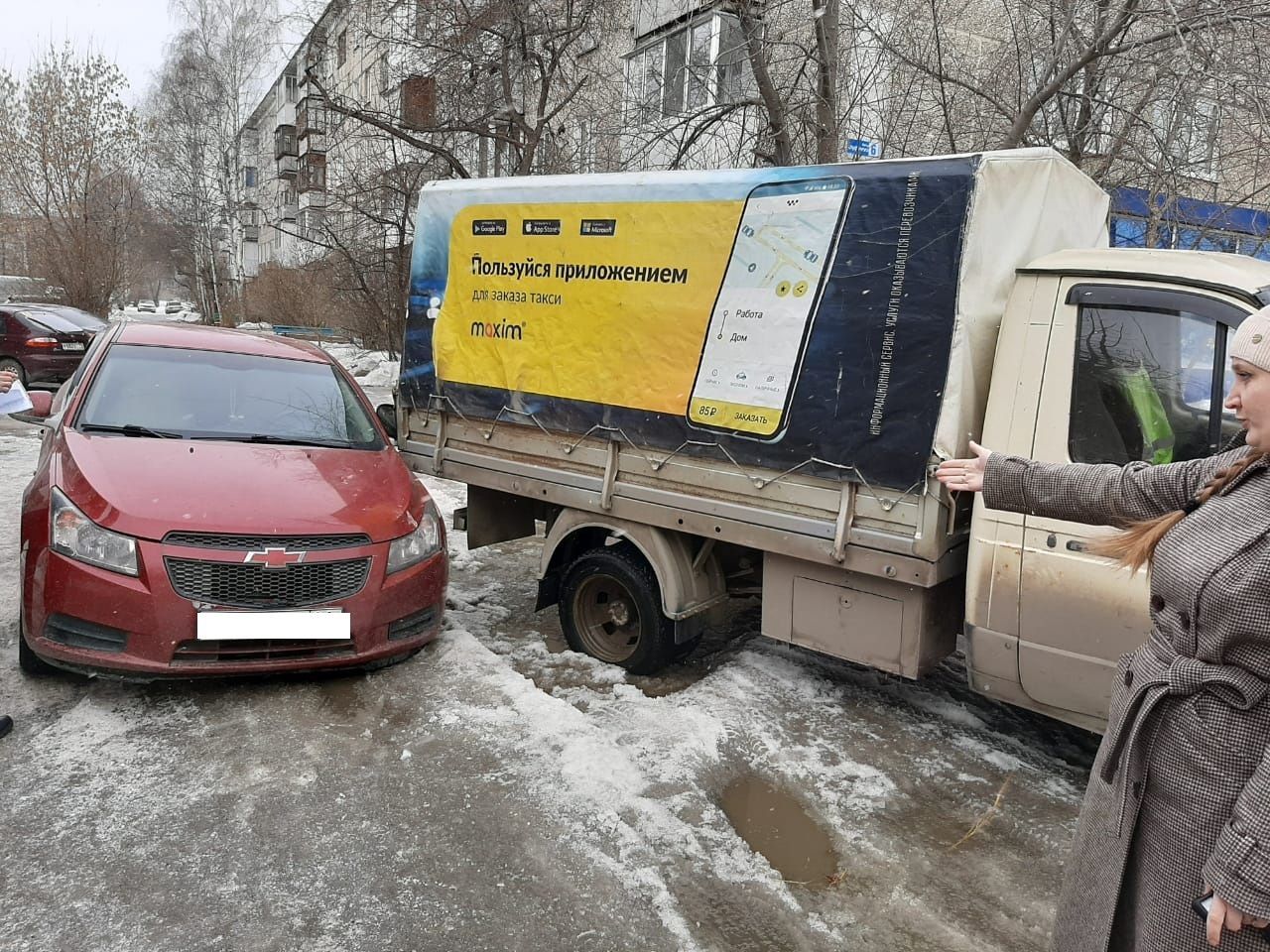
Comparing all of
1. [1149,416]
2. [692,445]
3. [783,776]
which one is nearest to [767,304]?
[692,445]

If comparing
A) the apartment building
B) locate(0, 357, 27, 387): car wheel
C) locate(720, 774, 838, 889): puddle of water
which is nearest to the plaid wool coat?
locate(720, 774, 838, 889): puddle of water

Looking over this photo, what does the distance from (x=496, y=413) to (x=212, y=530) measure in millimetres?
1695

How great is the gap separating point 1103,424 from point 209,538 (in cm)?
373

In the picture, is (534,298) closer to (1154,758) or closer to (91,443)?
(91,443)

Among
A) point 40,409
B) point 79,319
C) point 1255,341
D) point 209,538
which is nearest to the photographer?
point 1255,341

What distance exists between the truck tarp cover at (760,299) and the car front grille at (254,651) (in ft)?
5.23

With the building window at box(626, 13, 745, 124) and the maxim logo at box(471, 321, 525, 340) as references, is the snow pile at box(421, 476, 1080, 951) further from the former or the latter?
the building window at box(626, 13, 745, 124)

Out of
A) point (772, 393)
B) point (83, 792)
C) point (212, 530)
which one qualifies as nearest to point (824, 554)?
point (772, 393)

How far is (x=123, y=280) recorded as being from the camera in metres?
26.4

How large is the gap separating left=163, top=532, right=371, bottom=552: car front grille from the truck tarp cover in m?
1.33

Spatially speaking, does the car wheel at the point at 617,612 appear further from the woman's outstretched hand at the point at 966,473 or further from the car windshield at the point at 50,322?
the car windshield at the point at 50,322

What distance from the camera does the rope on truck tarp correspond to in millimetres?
3533

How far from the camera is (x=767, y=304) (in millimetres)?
3869

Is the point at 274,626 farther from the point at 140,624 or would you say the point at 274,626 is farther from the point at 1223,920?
the point at 1223,920
